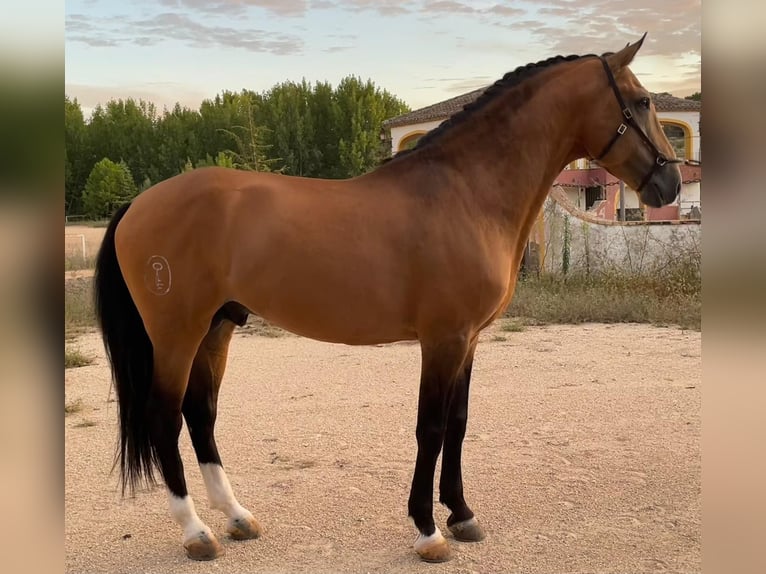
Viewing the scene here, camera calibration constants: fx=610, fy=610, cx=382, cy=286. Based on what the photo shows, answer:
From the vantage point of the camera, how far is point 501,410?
218 inches

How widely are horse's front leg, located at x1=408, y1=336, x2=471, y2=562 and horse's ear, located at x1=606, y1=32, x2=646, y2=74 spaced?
1.58 metres

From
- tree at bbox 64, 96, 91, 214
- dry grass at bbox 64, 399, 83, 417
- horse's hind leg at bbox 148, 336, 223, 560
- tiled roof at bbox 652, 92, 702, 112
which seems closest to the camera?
horse's hind leg at bbox 148, 336, 223, 560

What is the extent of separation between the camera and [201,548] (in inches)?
126

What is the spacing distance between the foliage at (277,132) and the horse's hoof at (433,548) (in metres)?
22.1

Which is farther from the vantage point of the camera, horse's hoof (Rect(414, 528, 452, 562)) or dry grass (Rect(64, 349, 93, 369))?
dry grass (Rect(64, 349, 93, 369))

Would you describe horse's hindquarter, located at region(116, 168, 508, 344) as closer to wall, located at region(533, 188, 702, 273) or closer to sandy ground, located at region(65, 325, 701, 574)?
sandy ground, located at region(65, 325, 701, 574)

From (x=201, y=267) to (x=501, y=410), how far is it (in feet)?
11.1

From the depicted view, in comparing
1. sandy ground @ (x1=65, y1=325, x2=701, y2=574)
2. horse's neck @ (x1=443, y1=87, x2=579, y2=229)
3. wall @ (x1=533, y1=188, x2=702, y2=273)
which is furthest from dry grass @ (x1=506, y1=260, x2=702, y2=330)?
horse's neck @ (x1=443, y1=87, x2=579, y2=229)

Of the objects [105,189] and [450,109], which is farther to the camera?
[105,189]

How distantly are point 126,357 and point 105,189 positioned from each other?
59.7 feet

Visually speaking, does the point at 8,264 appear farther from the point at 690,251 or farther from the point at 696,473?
the point at 690,251

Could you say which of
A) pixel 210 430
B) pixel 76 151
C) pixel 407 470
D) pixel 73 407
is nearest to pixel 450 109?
pixel 73 407

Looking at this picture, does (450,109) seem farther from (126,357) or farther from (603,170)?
(126,357)

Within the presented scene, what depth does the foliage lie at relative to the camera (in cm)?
2533
